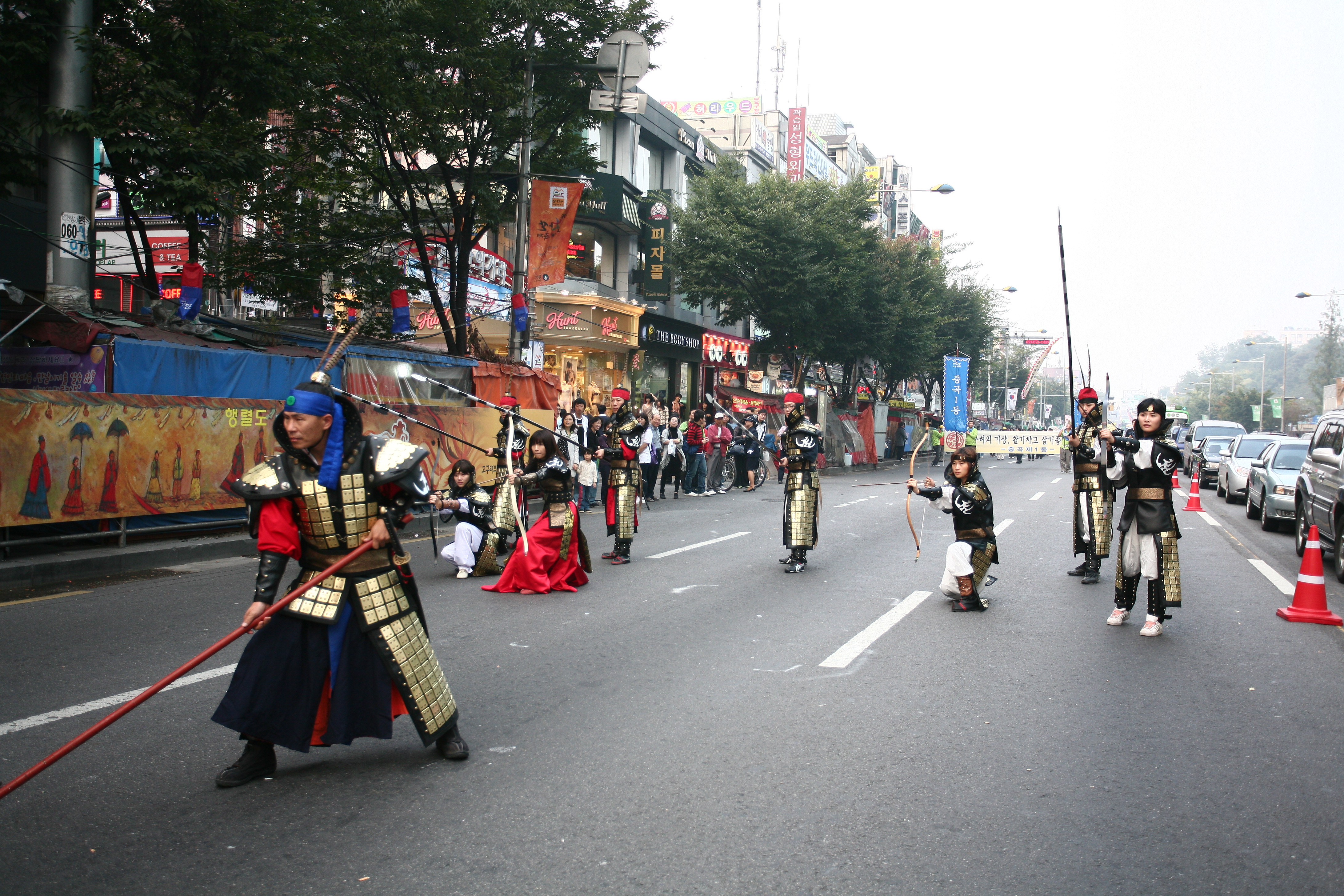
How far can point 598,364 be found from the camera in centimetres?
3212

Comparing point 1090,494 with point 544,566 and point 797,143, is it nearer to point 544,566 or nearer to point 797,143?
point 544,566

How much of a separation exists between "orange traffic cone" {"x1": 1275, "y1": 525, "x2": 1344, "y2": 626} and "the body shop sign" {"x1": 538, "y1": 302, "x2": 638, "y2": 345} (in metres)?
22.9

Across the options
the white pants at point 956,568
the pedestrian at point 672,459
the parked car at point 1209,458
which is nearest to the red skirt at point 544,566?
the white pants at point 956,568

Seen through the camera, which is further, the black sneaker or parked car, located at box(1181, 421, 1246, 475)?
parked car, located at box(1181, 421, 1246, 475)

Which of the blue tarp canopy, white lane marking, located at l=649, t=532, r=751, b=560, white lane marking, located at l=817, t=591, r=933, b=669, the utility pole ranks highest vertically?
the utility pole

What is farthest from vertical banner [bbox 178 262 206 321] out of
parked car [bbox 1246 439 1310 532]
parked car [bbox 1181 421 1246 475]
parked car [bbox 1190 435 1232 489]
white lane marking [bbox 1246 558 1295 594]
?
parked car [bbox 1181 421 1246 475]

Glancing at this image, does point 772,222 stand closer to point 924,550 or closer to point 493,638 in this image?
point 924,550

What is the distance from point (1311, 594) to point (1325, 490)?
3.90 m

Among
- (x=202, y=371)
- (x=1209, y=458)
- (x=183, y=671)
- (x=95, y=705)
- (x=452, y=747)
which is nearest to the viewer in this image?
(x=183, y=671)

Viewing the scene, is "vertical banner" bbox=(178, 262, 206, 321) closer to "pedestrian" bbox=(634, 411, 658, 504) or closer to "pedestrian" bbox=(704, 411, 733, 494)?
"pedestrian" bbox=(634, 411, 658, 504)

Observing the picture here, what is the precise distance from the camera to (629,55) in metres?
16.7

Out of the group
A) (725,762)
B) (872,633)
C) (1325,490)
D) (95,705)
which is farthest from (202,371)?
(1325,490)

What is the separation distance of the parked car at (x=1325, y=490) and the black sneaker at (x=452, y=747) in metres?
9.37

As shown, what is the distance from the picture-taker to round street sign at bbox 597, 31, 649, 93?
1658 cm
